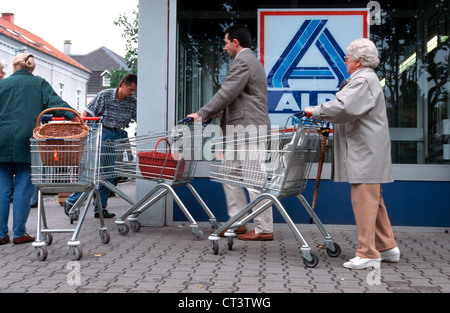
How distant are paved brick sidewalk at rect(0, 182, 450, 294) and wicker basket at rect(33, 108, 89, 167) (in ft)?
3.04

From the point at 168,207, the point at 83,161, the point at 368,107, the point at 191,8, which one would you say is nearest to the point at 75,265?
the point at 83,161

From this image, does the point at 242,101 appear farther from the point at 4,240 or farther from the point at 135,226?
the point at 4,240

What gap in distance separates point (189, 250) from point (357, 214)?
177 centimetres

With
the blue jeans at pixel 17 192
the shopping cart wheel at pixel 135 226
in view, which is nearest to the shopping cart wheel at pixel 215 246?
the shopping cart wheel at pixel 135 226

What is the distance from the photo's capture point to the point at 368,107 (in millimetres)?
4590

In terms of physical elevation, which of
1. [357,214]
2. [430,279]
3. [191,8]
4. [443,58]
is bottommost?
[430,279]

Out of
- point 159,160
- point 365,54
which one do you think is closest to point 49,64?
point 159,160

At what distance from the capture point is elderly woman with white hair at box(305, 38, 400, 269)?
15.0ft

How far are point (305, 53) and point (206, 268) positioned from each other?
347cm

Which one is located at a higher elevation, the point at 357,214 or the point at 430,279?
the point at 357,214

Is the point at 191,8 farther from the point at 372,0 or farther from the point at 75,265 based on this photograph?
the point at 75,265

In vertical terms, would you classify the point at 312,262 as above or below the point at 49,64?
below

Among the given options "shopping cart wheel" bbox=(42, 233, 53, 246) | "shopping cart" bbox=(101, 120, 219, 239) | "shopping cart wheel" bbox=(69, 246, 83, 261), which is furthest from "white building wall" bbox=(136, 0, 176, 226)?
"shopping cart wheel" bbox=(69, 246, 83, 261)

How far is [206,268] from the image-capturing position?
15.6ft
